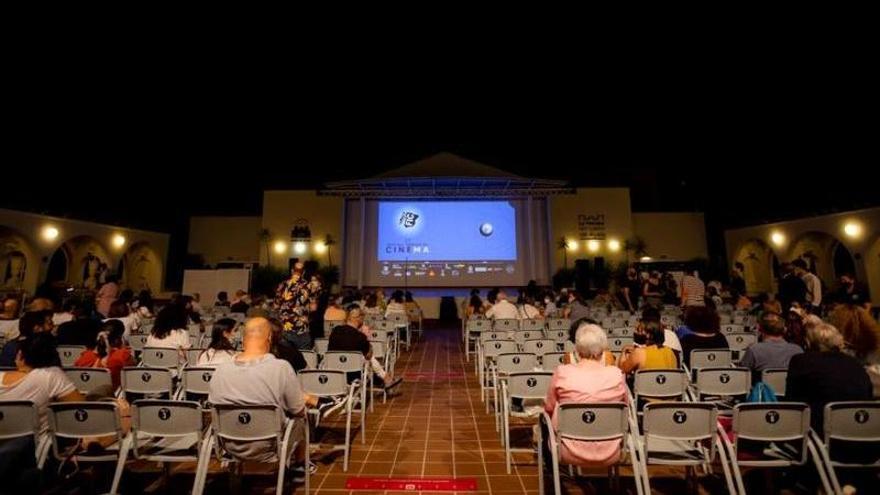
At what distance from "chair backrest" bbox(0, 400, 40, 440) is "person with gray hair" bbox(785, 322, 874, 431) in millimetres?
4380

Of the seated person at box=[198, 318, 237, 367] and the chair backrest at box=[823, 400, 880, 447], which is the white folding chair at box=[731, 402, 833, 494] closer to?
the chair backrest at box=[823, 400, 880, 447]

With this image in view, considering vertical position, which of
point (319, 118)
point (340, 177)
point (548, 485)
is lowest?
point (548, 485)

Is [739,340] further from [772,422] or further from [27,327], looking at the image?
[27,327]

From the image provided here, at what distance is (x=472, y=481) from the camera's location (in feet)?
9.38

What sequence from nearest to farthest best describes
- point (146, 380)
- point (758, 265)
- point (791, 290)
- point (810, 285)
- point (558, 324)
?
point (146, 380) → point (791, 290) → point (810, 285) → point (558, 324) → point (758, 265)

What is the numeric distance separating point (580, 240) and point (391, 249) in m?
8.15

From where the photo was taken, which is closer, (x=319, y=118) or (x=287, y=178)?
(x=319, y=118)

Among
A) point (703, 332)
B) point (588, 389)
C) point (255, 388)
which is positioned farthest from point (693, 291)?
point (255, 388)

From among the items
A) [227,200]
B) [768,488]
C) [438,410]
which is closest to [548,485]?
[768,488]

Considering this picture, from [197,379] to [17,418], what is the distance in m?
1.16

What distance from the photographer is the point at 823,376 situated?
2.35 m

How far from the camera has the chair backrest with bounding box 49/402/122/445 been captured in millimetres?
2176

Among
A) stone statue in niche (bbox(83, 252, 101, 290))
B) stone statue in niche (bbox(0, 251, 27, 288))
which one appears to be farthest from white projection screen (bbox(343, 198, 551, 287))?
stone statue in niche (bbox(0, 251, 27, 288))

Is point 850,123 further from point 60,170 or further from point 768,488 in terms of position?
point 60,170
